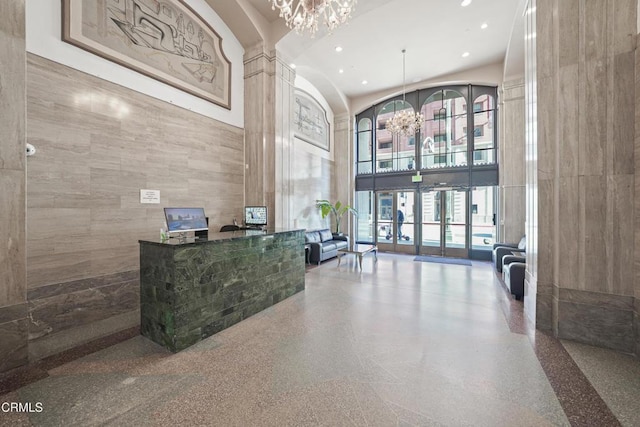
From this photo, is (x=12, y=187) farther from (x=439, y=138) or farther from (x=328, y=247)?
(x=439, y=138)

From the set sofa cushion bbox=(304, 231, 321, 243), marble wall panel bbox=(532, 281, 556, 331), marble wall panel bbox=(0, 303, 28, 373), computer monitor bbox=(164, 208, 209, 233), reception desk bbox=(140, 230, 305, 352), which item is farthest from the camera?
sofa cushion bbox=(304, 231, 321, 243)

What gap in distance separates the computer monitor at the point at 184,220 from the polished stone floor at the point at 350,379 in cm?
131

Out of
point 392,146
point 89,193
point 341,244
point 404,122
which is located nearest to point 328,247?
point 341,244

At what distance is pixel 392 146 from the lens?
930cm

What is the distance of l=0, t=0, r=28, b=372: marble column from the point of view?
7.16ft

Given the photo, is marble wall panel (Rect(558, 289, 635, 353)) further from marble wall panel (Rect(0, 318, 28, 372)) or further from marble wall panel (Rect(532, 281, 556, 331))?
marble wall panel (Rect(0, 318, 28, 372))

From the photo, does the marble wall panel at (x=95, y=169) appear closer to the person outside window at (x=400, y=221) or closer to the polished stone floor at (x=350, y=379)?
the polished stone floor at (x=350, y=379)

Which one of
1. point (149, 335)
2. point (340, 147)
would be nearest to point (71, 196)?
point (149, 335)

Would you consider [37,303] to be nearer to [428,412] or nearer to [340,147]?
[428,412]

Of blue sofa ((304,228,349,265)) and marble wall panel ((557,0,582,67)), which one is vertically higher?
marble wall panel ((557,0,582,67))

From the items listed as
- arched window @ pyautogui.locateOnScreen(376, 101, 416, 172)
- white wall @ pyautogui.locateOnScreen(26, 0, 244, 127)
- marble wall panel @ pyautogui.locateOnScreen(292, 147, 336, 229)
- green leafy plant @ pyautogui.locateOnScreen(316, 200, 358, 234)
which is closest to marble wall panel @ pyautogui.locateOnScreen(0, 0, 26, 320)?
white wall @ pyautogui.locateOnScreen(26, 0, 244, 127)

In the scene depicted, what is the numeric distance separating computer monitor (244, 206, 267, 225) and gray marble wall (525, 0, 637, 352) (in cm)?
392

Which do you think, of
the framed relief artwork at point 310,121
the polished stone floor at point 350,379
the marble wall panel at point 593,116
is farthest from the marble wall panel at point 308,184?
the marble wall panel at point 593,116

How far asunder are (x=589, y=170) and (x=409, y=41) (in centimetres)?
543
